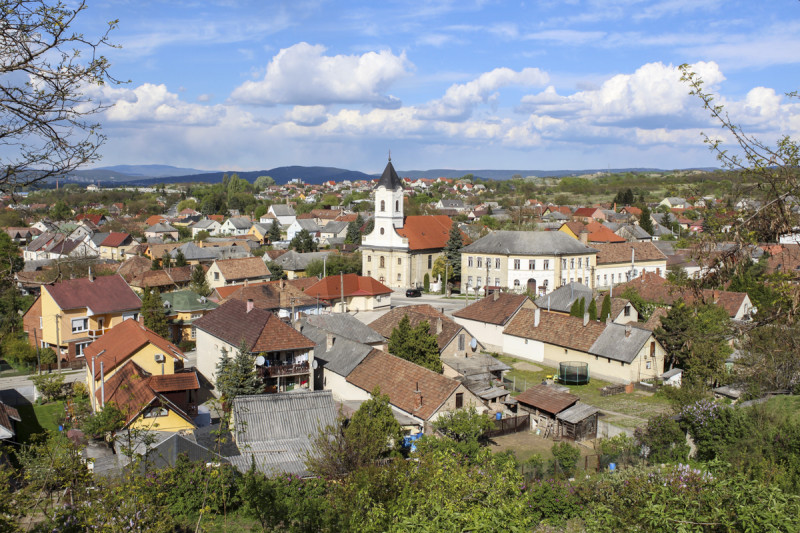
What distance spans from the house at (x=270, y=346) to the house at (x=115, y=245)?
58393mm

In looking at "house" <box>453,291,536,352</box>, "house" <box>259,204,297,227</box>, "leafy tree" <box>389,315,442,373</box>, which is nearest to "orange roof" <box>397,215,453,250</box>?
"house" <box>453,291,536,352</box>

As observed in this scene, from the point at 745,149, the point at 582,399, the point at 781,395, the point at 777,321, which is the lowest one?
the point at 582,399

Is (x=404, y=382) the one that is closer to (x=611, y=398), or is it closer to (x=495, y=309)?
(x=611, y=398)

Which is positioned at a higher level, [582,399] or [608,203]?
[608,203]

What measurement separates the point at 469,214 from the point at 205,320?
3971 inches

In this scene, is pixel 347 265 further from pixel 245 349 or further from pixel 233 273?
pixel 245 349

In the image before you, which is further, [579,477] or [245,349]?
[245,349]

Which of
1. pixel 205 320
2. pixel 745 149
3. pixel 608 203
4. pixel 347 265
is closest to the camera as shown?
pixel 745 149

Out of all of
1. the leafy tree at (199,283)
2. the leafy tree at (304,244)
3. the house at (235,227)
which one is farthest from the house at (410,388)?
the house at (235,227)

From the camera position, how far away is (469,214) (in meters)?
130

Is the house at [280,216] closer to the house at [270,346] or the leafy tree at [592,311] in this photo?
the leafy tree at [592,311]

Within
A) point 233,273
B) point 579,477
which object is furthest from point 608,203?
point 579,477

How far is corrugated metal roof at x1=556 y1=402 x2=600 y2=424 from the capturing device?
79.1ft

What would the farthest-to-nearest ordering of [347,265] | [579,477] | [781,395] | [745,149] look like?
[347,265], [781,395], [579,477], [745,149]
